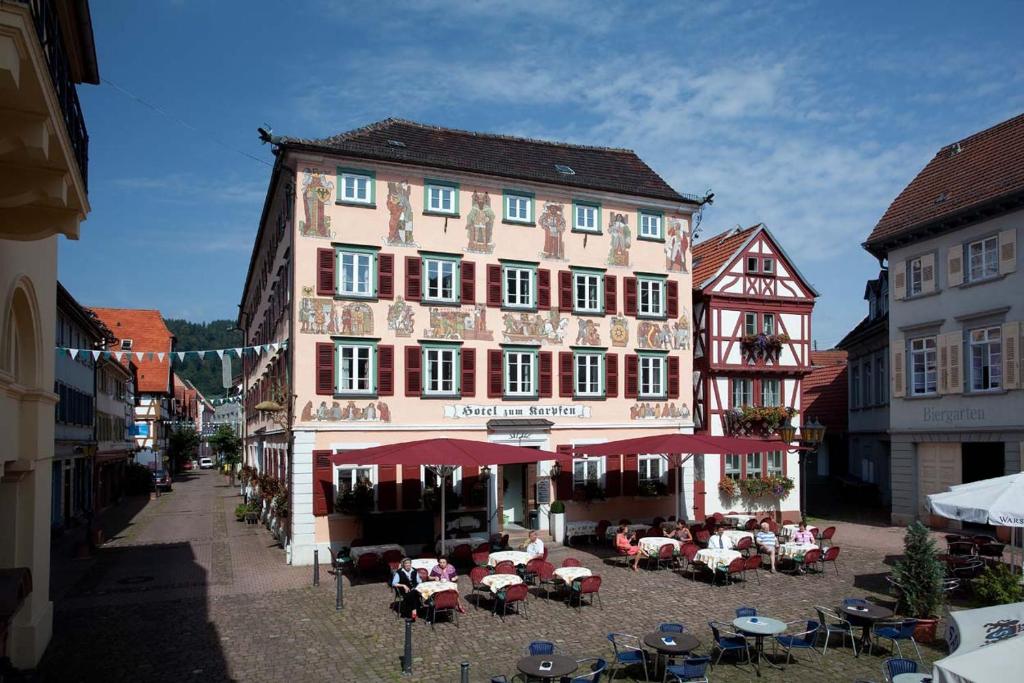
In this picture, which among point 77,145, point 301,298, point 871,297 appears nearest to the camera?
point 77,145

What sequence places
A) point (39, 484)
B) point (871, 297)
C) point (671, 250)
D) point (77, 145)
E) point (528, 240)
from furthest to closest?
point (871, 297) < point (671, 250) < point (528, 240) < point (39, 484) < point (77, 145)

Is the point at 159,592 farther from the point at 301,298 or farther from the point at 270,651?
the point at 301,298

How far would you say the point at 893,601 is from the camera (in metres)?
16.5

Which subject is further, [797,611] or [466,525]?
[466,525]

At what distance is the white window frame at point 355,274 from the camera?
75.8ft

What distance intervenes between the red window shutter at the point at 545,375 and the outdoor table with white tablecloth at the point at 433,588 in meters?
10.4

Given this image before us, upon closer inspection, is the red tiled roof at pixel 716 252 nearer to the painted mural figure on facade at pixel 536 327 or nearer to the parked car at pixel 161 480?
the painted mural figure on facade at pixel 536 327

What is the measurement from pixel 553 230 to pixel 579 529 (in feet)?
29.5

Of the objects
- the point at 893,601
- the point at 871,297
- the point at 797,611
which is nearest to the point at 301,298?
the point at 797,611

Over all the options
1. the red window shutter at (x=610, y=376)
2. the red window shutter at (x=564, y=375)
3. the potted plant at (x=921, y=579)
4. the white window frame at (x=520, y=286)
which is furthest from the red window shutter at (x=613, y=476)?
the potted plant at (x=921, y=579)

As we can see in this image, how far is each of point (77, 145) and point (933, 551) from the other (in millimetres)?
15043

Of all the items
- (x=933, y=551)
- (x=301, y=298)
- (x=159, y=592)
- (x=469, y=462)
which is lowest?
(x=159, y=592)

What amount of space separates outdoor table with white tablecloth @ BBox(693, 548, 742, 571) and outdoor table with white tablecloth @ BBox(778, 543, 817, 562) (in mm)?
1912

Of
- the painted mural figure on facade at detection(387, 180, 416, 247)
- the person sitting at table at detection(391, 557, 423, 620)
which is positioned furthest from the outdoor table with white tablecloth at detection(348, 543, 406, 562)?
the painted mural figure on facade at detection(387, 180, 416, 247)
